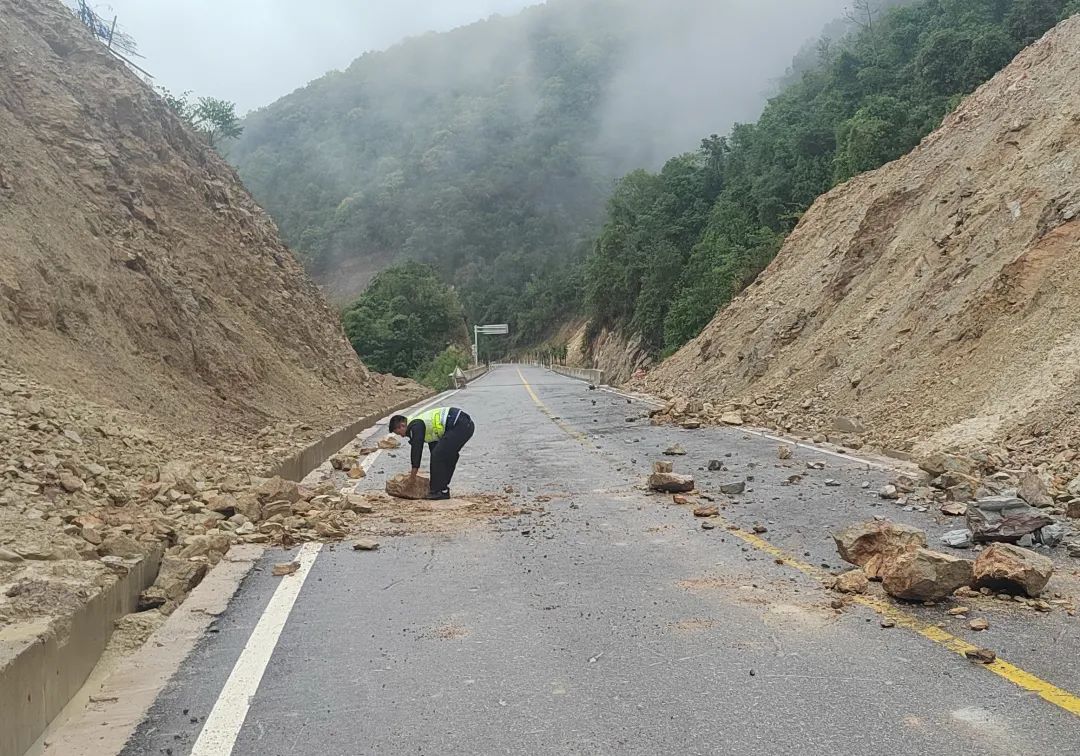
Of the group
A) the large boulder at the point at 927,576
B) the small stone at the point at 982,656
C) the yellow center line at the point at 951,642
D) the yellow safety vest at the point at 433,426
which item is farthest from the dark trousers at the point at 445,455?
the small stone at the point at 982,656

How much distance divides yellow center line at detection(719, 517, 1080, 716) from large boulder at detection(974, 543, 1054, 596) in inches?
27.4

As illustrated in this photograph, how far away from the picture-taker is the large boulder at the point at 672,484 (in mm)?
10461

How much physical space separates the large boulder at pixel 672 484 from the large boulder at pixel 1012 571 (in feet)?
15.4

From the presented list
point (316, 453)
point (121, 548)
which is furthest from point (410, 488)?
point (121, 548)

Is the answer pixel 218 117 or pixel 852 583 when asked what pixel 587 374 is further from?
pixel 852 583

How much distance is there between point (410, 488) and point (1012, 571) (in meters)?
6.67

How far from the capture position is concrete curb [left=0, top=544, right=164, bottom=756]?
381 centimetres

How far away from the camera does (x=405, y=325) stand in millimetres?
59062

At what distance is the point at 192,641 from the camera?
536 centimetres

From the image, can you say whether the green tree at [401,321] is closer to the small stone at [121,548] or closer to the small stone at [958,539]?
the small stone at [121,548]

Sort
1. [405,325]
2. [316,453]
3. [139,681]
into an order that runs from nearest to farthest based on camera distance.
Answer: [139,681]
[316,453]
[405,325]

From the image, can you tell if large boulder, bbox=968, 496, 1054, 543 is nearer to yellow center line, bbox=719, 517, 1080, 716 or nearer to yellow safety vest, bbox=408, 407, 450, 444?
yellow center line, bbox=719, 517, 1080, 716

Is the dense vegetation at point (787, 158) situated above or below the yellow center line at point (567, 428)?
above

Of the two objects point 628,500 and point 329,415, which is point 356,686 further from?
point 329,415
